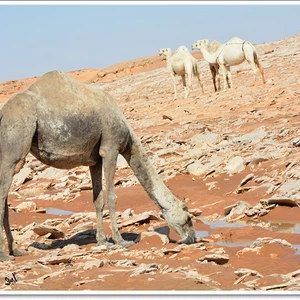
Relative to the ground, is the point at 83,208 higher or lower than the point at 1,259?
lower

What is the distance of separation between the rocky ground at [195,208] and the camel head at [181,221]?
219 mm

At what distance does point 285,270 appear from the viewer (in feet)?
25.6

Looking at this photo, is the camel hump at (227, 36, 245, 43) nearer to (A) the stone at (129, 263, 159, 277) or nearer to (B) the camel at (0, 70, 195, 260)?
(B) the camel at (0, 70, 195, 260)

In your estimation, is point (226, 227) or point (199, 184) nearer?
point (226, 227)

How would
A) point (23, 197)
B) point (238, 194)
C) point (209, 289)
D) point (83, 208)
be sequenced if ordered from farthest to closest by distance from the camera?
point (23, 197)
point (83, 208)
point (238, 194)
point (209, 289)

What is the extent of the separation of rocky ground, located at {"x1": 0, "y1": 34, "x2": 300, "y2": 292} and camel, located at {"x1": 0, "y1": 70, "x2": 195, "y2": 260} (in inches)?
20.3

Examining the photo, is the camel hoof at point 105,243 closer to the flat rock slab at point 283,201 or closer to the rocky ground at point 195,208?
the rocky ground at point 195,208

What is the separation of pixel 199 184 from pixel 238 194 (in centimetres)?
170

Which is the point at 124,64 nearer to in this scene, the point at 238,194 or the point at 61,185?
the point at 61,185

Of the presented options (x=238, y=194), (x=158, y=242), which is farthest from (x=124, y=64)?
(x=158, y=242)

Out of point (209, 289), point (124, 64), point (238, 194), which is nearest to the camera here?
point (209, 289)

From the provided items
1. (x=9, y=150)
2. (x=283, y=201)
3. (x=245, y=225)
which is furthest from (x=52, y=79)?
(x=283, y=201)

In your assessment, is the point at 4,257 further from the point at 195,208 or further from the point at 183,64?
the point at 183,64

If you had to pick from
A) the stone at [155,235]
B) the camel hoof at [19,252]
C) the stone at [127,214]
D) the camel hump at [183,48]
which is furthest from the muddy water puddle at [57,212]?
the camel hump at [183,48]
